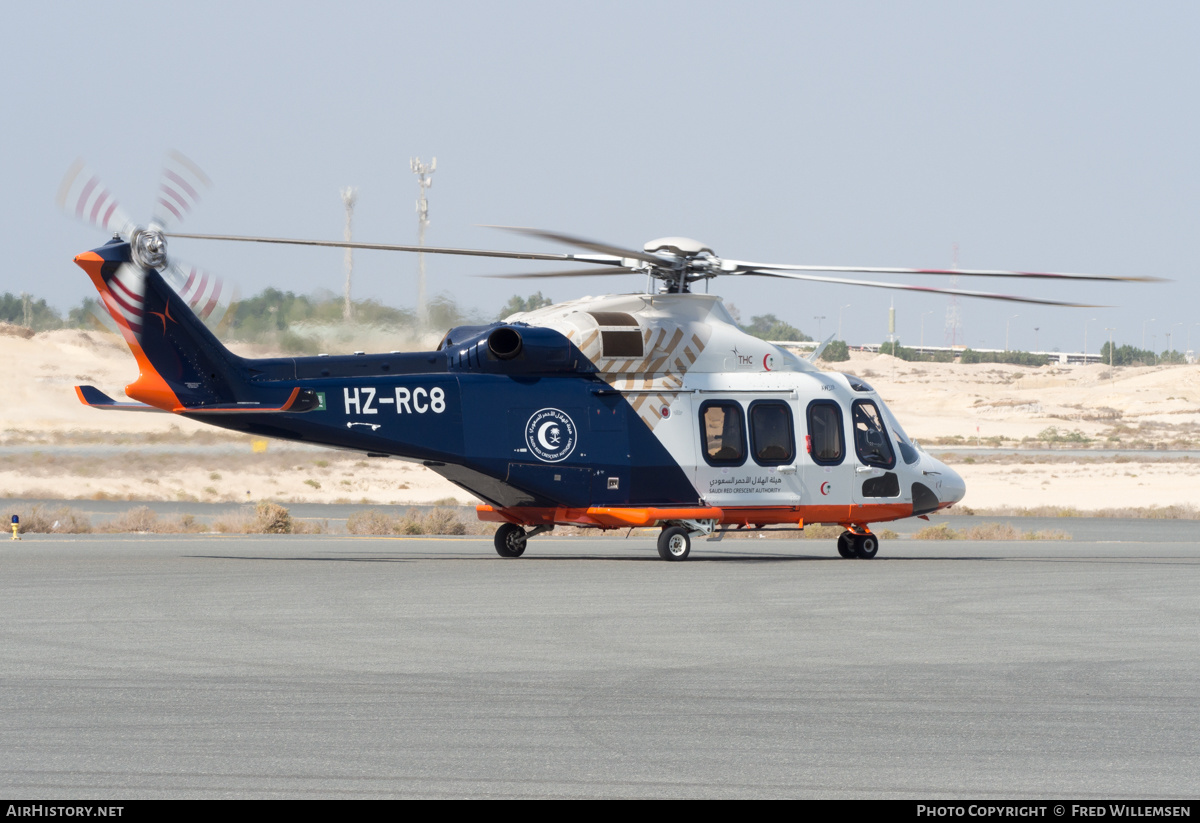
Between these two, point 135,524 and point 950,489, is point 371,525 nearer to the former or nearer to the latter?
point 135,524

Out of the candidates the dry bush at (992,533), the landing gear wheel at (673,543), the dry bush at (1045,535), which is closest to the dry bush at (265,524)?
the landing gear wheel at (673,543)

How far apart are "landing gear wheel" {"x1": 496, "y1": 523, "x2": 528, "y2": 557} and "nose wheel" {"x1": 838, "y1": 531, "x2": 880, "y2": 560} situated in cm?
534

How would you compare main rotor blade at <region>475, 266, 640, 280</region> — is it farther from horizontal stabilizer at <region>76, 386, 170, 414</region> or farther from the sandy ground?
the sandy ground

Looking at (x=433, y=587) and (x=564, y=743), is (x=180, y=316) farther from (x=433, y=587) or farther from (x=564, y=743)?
(x=564, y=743)

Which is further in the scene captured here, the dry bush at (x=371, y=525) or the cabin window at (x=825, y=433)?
the dry bush at (x=371, y=525)

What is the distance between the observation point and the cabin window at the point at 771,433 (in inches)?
856

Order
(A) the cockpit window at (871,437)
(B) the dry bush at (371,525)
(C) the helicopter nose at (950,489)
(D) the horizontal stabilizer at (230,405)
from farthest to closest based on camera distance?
(B) the dry bush at (371,525)
(C) the helicopter nose at (950,489)
(A) the cockpit window at (871,437)
(D) the horizontal stabilizer at (230,405)

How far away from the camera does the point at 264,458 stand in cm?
5059

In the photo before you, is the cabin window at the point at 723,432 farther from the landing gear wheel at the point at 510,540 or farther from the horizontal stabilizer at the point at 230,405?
the horizontal stabilizer at the point at 230,405

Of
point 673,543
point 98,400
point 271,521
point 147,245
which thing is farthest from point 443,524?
point 147,245

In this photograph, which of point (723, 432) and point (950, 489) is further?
point (950, 489)

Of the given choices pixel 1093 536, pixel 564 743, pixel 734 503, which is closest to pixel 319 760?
pixel 564 743

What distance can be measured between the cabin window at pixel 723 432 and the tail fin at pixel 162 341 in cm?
658

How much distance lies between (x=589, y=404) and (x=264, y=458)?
105 feet
